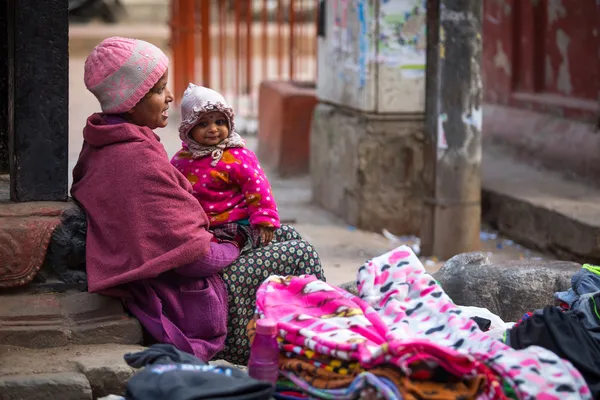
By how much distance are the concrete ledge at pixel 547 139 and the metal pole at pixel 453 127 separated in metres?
1.33

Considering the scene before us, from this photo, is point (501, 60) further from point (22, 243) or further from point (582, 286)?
point (22, 243)

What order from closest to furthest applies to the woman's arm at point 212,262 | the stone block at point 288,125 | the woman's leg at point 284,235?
1. the woman's arm at point 212,262
2. the woman's leg at point 284,235
3. the stone block at point 288,125

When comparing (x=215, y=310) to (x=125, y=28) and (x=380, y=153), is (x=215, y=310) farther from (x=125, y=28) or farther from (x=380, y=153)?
(x=125, y=28)

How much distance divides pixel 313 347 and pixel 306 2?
60.8 feet

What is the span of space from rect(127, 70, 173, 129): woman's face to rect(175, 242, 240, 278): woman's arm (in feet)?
1.53

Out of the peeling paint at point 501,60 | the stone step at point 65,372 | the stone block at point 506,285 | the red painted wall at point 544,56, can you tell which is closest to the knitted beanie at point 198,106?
the stone step at point 65,372

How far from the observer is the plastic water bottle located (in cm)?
306

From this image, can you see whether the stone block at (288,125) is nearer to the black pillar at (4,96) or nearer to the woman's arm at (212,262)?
the black pillar at (4,96)

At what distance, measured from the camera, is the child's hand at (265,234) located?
3.90 metres

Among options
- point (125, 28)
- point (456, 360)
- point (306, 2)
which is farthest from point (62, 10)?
point (306, 2)

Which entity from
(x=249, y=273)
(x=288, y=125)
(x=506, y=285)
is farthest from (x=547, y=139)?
(x=249, y=273)

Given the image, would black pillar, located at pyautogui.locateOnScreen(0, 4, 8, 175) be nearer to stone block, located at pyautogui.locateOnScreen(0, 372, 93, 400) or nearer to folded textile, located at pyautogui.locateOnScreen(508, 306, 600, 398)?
stone block, located at pyautogui.locateOnScreen(0, 372, 93, 400)

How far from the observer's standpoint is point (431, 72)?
6.24 metres

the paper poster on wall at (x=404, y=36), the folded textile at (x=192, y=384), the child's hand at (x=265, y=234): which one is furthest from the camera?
the paper poster on wall at (x=404, y=36)
